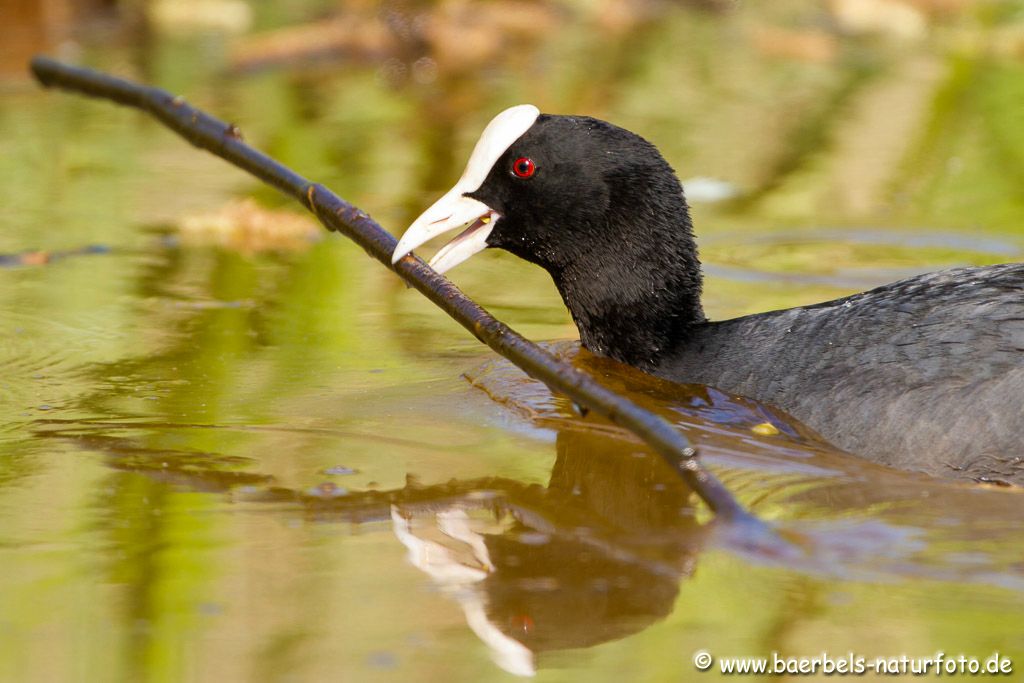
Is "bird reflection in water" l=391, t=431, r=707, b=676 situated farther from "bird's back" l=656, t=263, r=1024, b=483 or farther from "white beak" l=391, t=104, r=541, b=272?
"white beak" l=391, t=104, r=541, b=272

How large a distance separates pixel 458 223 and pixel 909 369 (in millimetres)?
1357

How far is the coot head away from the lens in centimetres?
446

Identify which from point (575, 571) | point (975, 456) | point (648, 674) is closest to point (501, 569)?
point (575, 571)

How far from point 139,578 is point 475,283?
9.01 feet

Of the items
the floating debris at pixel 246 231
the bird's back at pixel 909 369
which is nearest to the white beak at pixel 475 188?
the bird's back at pixel 909 369

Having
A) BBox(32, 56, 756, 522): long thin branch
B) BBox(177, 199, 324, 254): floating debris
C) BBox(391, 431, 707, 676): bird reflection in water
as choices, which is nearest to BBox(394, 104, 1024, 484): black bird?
BBox(32, 56, 756, 522): long thin branch

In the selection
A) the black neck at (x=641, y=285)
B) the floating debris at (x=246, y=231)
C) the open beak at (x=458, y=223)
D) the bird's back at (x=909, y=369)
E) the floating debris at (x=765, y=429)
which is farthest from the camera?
the floating debris at (x=246, y=231)

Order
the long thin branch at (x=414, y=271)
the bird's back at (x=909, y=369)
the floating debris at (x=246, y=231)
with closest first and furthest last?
the long thin branch at (x=414, y=271)
the bird's back at (x=909, y=369)
the floating debris at (x=246, y=231)

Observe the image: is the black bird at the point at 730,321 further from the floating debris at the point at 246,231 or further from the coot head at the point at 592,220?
the floating debris at the point at 246,231

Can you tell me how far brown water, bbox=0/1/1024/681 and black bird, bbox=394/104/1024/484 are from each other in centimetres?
10

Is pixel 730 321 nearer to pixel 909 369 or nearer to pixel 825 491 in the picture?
pixel 909 369

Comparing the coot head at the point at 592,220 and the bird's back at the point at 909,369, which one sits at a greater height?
the coot head at the point at 592,220

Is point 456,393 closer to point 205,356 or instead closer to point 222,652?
point 205,356

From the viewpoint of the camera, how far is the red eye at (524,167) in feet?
14.6
